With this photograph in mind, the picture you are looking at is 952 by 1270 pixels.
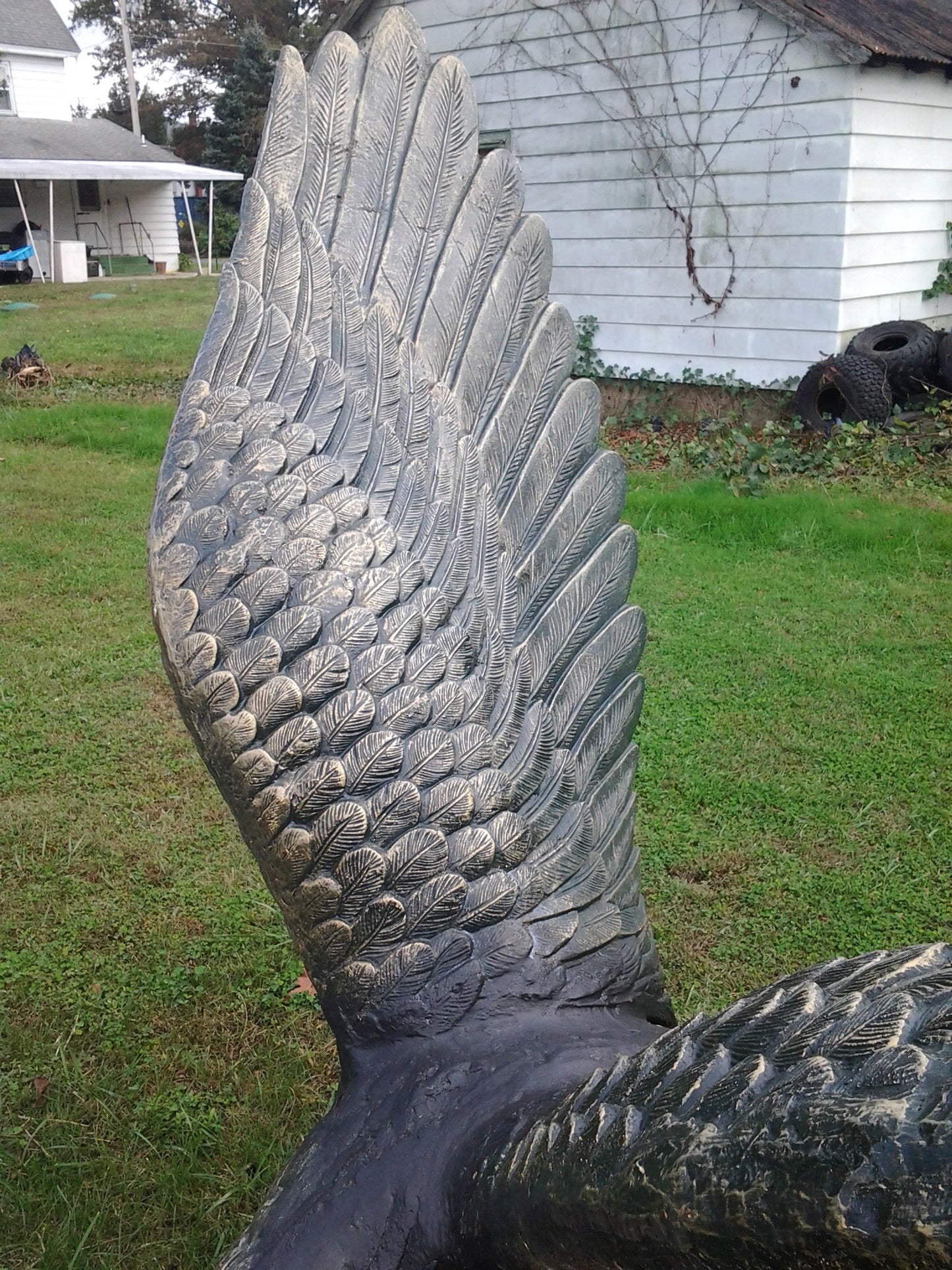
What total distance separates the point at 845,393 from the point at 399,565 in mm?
6168

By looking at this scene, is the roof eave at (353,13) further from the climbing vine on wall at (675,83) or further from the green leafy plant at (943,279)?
the green leafy plant at (943,279)

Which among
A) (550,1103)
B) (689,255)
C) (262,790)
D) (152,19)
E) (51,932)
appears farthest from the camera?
(152,19)

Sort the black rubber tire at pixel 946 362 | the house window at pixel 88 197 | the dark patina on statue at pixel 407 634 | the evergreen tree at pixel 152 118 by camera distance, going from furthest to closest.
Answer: the evergreen tree at pixel 152 118
the house window at pixel 88 197
the black rubber tire at pixel 946 362
the dark patina on statue at pixel 407 634

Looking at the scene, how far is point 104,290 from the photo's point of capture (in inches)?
720

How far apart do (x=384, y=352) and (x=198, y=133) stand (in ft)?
120

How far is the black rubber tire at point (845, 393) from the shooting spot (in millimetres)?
6855

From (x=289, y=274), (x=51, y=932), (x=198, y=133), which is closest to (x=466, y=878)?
(x=289, y=274)

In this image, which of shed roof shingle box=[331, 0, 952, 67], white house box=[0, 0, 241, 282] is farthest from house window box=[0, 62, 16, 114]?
shed roof shingle box=[331, 0, 952, 67]

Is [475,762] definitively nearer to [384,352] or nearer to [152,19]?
[384,352]

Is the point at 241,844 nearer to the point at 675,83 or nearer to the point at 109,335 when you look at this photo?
the point at 675,83

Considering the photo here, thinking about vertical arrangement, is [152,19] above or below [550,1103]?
above

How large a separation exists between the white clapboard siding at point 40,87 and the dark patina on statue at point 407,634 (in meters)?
26.6

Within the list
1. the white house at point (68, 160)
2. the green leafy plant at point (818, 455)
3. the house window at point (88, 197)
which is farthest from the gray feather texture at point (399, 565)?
the house window at point (88, 197)

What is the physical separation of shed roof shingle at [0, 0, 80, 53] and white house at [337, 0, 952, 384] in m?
18.3
